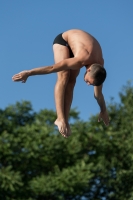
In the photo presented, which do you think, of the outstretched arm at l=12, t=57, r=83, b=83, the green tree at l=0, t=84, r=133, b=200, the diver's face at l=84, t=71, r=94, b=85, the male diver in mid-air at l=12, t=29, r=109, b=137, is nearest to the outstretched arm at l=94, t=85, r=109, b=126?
the male diver in mid-air at l=12, t=29, r=109, b=137

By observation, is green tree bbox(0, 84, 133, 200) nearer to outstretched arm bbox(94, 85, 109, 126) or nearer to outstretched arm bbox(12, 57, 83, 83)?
outstretched arm bbox(94, 85, 109, 126)

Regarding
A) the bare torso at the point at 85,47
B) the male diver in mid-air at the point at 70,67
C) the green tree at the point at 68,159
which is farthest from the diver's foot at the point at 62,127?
the green tree at the point at 68,159

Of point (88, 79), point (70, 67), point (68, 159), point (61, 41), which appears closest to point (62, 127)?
point (88, 79)

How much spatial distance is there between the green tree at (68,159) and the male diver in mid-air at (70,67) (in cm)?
1923

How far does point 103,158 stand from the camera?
30672 mm

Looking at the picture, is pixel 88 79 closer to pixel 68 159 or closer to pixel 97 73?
pixel 97 73

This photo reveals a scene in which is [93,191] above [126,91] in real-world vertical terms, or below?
below

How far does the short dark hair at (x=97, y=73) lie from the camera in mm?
9196

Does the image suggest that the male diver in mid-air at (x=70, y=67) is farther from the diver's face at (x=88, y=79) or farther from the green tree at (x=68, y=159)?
the green tree at (x=68, y=159)

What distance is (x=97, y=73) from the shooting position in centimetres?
921

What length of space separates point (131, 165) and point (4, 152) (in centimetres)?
→ 652

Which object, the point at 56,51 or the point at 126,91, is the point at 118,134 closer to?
the point at 126,91

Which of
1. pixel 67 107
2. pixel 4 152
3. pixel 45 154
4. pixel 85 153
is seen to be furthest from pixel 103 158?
pixel 67 107

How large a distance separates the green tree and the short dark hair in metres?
20.1
